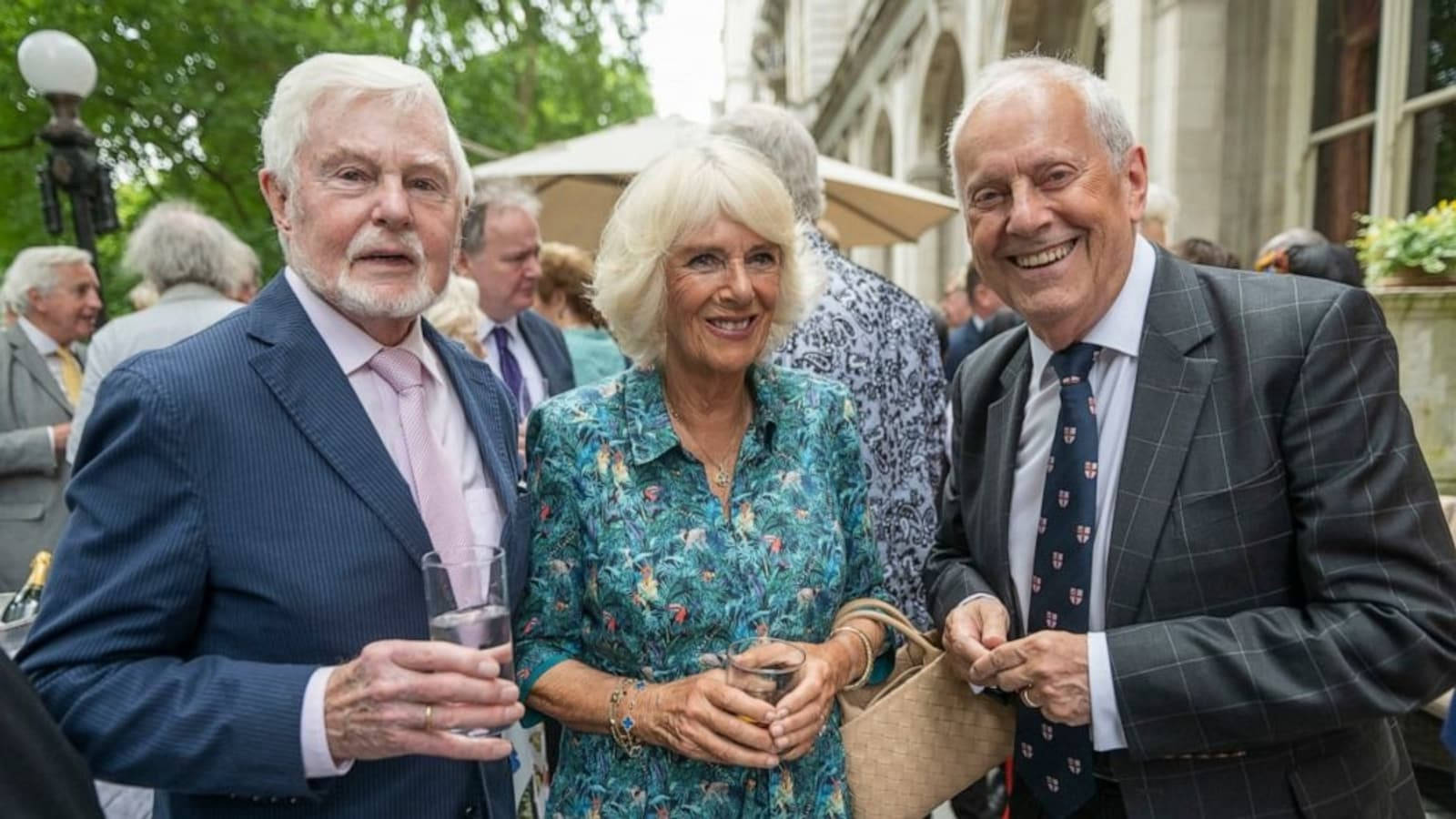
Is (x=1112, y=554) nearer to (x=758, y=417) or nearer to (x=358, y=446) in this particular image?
(x=758, y=417)

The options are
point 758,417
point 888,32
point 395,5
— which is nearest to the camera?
point 758,417

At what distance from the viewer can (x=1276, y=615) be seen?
5.18 feet

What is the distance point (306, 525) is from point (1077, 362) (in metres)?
1.48

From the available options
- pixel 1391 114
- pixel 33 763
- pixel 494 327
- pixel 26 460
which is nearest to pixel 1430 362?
pixel 1391 114

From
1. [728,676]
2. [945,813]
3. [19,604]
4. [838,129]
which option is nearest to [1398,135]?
[945,813]

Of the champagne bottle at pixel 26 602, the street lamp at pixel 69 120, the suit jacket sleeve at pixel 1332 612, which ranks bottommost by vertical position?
the champagne bottle at pixel 26 602

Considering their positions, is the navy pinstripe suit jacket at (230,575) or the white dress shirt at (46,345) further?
the white dress shirt at (46,345)

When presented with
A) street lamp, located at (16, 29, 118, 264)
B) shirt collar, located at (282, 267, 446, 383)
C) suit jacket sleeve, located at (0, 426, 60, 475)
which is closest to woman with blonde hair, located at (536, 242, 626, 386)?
suit jacket sleeve, located at (0, 426, 60, 475)

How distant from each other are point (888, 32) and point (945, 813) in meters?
17.2

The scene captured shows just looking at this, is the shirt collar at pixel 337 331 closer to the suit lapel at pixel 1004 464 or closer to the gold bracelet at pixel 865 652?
the gold bracelet at pixel 865 652

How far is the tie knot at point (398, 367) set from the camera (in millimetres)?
1704

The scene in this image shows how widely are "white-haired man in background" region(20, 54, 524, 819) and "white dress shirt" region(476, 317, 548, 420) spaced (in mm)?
2639

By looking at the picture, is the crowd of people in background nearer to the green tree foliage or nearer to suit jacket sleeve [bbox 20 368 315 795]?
suit jacket sleeve [bbox 20 368 315 795]

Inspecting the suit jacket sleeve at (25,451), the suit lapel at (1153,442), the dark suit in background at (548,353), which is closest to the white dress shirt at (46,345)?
the suit jacket sleeve at (25,451)
